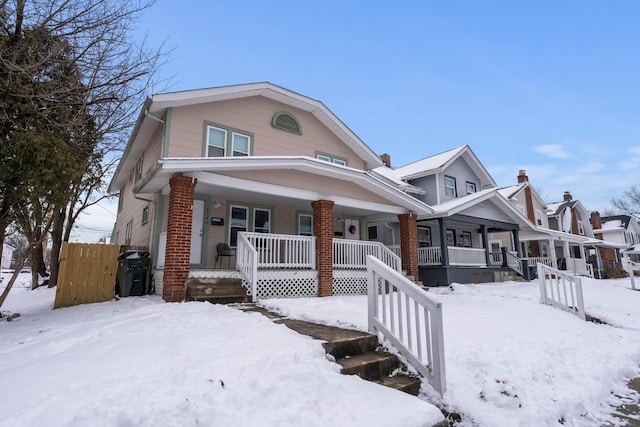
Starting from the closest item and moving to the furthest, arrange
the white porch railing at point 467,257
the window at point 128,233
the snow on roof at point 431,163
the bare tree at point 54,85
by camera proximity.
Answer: the bare tree at point 54,85, the window at point 128,233, the white porch railing at point 467,257, the snow on roof at point 431,163

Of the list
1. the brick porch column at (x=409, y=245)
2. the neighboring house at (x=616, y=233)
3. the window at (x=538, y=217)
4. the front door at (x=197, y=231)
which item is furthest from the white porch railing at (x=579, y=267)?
the front door at (x=197, y=231)

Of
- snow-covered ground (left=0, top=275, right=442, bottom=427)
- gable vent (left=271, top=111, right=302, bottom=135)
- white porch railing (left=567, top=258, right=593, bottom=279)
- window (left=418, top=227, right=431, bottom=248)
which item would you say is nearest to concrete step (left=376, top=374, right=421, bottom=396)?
snow-covered ground (left=0, top=275, right=442, bottom=427)

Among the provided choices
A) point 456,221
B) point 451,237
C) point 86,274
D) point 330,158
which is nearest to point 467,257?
point 456,221

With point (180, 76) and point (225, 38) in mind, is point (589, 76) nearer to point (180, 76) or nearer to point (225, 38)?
point (225, 38)

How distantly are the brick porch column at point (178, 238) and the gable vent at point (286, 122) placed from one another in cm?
480

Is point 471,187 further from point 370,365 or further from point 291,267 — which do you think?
point 370,365

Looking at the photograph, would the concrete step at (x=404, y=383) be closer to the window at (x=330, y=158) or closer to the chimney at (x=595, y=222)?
the window at (x=330, y=158)

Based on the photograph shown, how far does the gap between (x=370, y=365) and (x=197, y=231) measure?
313 inches

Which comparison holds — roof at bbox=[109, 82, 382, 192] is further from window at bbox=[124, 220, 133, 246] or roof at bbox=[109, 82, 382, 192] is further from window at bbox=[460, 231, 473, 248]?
window at bbox=[460, 231, 473, 248]

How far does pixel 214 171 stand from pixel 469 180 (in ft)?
56.3

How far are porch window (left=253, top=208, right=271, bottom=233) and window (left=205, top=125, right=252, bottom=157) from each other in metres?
2.06

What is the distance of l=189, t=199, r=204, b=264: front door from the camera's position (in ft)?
33.8

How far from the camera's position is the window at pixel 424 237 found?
62.1ft

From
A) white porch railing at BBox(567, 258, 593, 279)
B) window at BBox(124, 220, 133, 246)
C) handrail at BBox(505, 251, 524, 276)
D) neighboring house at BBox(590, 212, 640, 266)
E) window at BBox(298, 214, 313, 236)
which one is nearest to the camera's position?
window at BBox(298, 214, 313, 236)
